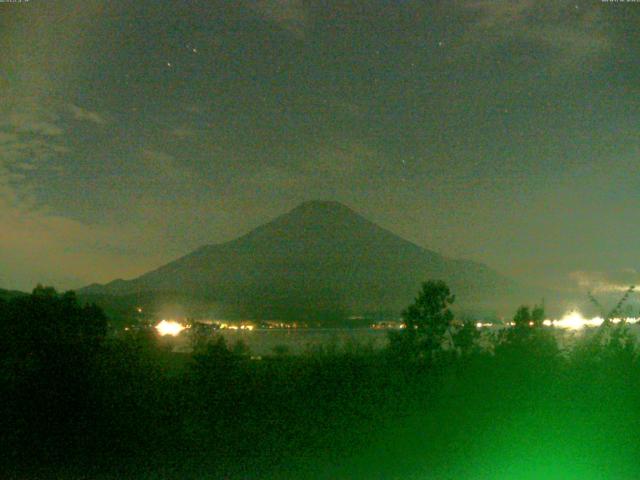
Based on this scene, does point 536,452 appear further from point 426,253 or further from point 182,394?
point 426,253

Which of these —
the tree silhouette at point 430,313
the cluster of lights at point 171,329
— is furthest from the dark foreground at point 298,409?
→ the tree silhouette at point 430,313

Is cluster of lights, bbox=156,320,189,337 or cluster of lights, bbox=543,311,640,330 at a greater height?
cluster of lights, bbox=543,311,640,330

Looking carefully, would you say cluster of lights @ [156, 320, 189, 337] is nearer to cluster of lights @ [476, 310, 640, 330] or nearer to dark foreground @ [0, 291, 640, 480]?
dark foreground @ [0, 291, 640, 480]

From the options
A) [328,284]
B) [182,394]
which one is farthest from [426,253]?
[182,394]

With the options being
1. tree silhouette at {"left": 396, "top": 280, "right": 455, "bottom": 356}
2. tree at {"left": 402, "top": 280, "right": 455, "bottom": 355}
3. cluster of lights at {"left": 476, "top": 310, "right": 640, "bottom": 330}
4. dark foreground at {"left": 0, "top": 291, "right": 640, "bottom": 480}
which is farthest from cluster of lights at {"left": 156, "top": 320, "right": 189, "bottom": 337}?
tree at {"left": 402, "top": 280, "right": 455, "bottom": 355}

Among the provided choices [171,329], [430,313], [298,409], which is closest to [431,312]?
[430,313]

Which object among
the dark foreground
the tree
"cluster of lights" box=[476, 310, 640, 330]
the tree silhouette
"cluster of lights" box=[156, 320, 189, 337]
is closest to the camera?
the dark foreground

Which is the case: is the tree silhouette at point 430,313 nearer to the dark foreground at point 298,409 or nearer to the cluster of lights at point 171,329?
the dark foreground at point 298,409

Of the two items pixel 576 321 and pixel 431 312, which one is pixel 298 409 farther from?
pixel 431 312
